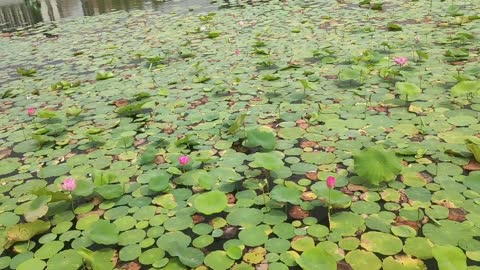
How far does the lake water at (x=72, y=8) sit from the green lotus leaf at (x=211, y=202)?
603cm

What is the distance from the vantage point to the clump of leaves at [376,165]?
1.81 meters

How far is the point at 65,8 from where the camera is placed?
10.1m

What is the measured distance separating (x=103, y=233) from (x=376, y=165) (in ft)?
3.91

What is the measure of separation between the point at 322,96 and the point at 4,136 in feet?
7.21

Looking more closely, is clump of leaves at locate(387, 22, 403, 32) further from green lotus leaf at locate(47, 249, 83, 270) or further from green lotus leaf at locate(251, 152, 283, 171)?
green lotus leaf at locate(47, 249, 83, 270)

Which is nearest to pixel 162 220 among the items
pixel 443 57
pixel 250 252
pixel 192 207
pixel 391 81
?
pixel 192 207

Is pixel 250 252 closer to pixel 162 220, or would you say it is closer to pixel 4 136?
pixel 162 220

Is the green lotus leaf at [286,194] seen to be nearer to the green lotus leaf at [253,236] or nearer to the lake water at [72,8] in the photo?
the green lotus leaf at [253,236]

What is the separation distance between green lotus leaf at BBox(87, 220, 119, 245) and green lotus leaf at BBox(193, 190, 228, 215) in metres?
0.34

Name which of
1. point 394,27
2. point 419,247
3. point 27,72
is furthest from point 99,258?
point 394,27

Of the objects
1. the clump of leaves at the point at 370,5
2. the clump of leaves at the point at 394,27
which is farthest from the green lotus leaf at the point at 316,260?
the clump of leaves at the point at 370,5

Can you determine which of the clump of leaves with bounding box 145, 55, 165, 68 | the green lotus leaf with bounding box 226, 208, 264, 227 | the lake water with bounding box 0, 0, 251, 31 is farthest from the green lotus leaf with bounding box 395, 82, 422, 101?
the lake water with bounding box 0, 0, 251, 31

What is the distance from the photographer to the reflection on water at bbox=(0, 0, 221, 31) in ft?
26.6

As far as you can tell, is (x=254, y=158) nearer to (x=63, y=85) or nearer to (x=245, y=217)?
(x=245, y=217)
